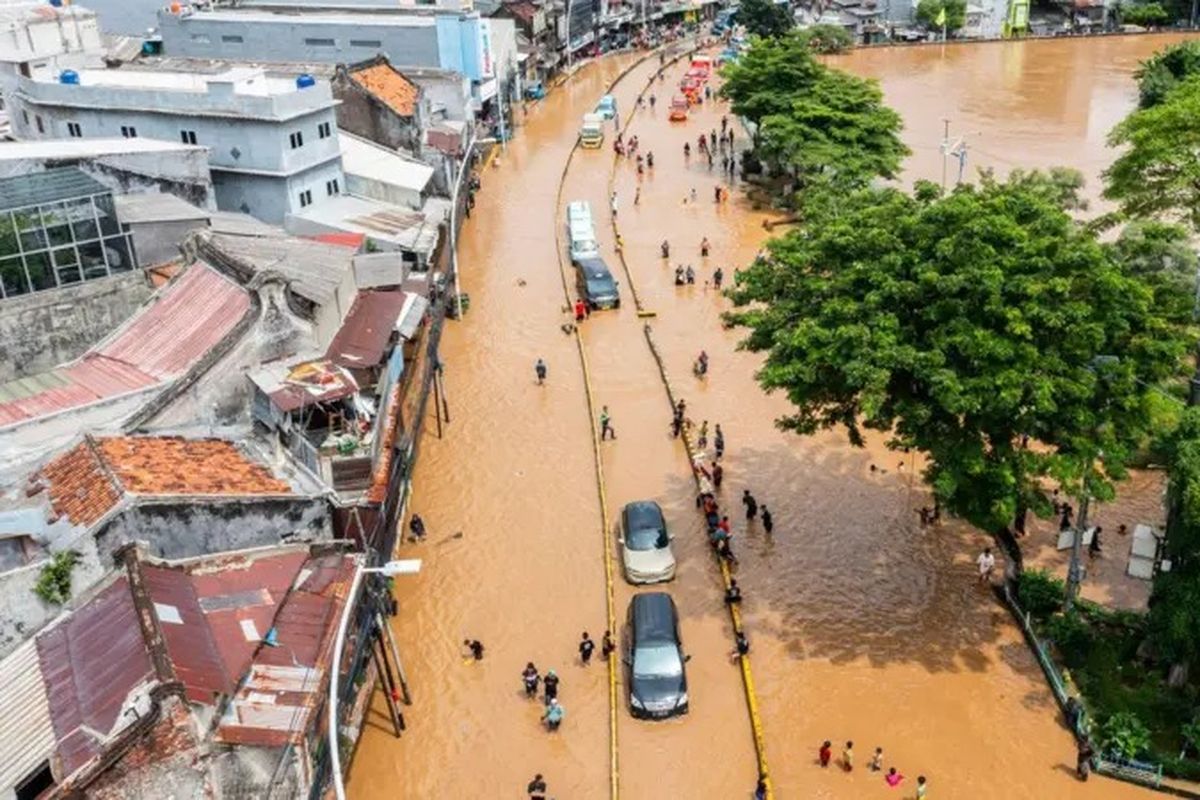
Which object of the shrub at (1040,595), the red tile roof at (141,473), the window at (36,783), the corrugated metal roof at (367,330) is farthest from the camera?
the corrugated metal roof at (367,330)

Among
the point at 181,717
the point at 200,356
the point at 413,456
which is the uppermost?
the point at 200,356

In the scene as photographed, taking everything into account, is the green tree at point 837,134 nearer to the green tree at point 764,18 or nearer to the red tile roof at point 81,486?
the red tile roof at point 81,486

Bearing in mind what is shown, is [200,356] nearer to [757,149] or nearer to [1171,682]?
[1171,682]

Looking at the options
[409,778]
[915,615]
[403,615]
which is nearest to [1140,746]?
[915,615]

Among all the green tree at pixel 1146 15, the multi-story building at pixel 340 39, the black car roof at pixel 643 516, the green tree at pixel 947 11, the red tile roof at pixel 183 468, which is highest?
the multi-story building at pixel 340 39

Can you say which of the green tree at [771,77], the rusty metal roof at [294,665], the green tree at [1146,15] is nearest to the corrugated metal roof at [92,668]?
the rusty metal roof at [294,665]

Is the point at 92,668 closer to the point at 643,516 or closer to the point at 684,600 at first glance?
the point at 684,600

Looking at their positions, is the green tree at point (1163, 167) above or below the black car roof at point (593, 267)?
above

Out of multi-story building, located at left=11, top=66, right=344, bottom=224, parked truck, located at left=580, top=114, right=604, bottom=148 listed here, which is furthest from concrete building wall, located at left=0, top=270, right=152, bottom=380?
parked truck, located at left=580, top=114, right=604, bottom=148
